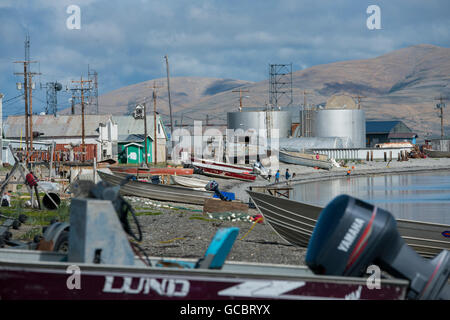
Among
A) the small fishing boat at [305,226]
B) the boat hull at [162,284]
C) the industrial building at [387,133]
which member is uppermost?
the industrial building at [387,133]

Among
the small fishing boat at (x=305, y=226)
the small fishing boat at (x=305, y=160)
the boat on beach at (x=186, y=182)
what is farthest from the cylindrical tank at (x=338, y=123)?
the small fishing boat at (x=305, y=226)

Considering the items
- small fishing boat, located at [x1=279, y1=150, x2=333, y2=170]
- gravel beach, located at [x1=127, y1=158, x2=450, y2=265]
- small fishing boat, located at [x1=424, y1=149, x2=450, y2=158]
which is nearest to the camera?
gravel beach, located at [x1=127, y1=158, x2=450, y2=265]

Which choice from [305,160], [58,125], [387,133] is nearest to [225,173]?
[58,125]

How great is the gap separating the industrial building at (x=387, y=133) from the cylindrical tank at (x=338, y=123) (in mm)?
27057

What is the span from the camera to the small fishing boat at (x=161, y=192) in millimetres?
30359

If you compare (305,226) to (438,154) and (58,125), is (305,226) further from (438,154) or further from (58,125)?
(438,154)

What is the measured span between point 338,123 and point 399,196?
54351 millimetres

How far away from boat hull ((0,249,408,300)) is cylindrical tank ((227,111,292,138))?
89661 mm

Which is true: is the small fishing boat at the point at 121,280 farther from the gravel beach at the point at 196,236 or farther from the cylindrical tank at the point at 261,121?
the cylindrical tank at the point at 261,121

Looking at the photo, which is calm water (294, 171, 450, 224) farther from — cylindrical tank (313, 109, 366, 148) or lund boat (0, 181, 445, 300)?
cylindrical tank (313, 109, 366, 148)

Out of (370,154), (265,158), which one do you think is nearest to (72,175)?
(265,158)

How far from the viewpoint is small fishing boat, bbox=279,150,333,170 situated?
7856 centimetres

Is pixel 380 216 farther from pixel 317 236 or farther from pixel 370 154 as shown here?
pixel 370 154

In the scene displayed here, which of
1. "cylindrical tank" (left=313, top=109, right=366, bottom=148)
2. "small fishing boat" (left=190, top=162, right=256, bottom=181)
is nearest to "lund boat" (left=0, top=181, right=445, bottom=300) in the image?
"small fishing boat" (left=190, top=162, right=256, bottom=181)
